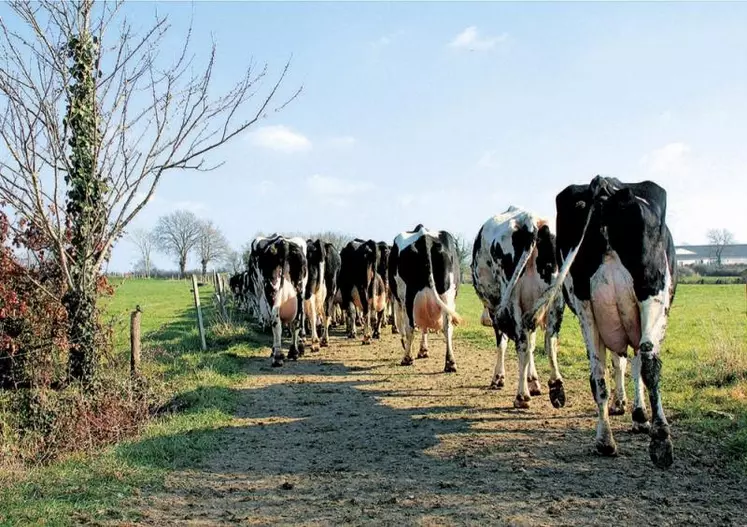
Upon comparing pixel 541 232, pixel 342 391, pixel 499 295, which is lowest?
pixel 342 391

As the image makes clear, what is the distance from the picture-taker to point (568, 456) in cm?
600

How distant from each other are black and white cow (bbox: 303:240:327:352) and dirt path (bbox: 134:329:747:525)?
18.7 ft

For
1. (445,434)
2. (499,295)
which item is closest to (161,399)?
(445,434)

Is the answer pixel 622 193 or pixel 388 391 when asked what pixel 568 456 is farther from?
pixel 388 391

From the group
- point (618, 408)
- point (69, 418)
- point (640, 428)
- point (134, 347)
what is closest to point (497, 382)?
point (618, 408)

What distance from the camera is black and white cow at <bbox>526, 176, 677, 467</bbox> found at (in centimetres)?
569

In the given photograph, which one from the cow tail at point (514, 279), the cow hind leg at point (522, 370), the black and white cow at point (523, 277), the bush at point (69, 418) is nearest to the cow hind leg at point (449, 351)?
→ the black and white cow at point (523, 277)

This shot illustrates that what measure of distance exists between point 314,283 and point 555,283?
1002 cm

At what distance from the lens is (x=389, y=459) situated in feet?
20.7

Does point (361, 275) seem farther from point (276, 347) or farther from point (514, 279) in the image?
point (514, 279)

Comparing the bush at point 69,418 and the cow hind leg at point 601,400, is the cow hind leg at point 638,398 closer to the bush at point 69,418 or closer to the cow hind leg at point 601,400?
the cow hind leg at point 601,400

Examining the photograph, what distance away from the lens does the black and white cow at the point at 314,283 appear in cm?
1527

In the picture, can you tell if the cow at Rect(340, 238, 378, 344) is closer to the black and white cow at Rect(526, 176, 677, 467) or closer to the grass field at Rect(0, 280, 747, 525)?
the grass field at Rect(0, 280, 747, 525)

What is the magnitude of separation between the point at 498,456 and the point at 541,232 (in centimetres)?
352
